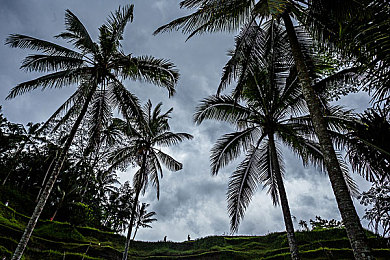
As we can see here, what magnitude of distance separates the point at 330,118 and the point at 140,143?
972 centimetres

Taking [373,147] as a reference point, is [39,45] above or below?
above

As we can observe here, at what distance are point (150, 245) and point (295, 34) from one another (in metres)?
26.5

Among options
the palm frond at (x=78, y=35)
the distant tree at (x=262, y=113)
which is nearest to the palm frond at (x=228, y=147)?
the distant tree at (x=262, y=113)

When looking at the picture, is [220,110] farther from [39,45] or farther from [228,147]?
[39,45]

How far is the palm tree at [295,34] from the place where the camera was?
3271 mm

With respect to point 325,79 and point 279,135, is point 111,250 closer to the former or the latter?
point 279,135

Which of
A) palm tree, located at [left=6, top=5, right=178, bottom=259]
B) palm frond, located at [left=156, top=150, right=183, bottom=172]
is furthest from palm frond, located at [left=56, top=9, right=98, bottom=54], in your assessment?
palm frond, located at [left=156, top=150, right=183, bottom=172]

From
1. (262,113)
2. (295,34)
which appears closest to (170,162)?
(262,113)

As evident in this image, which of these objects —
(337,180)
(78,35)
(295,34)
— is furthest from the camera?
(78,35)

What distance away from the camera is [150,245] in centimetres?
2620

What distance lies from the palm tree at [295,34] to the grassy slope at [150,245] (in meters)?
4.13

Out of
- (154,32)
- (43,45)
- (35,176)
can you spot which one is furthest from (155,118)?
(35,176)

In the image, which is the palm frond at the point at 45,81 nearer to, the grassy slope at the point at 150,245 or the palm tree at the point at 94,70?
the palm tree at the point at 94,70

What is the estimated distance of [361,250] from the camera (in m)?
3.01
